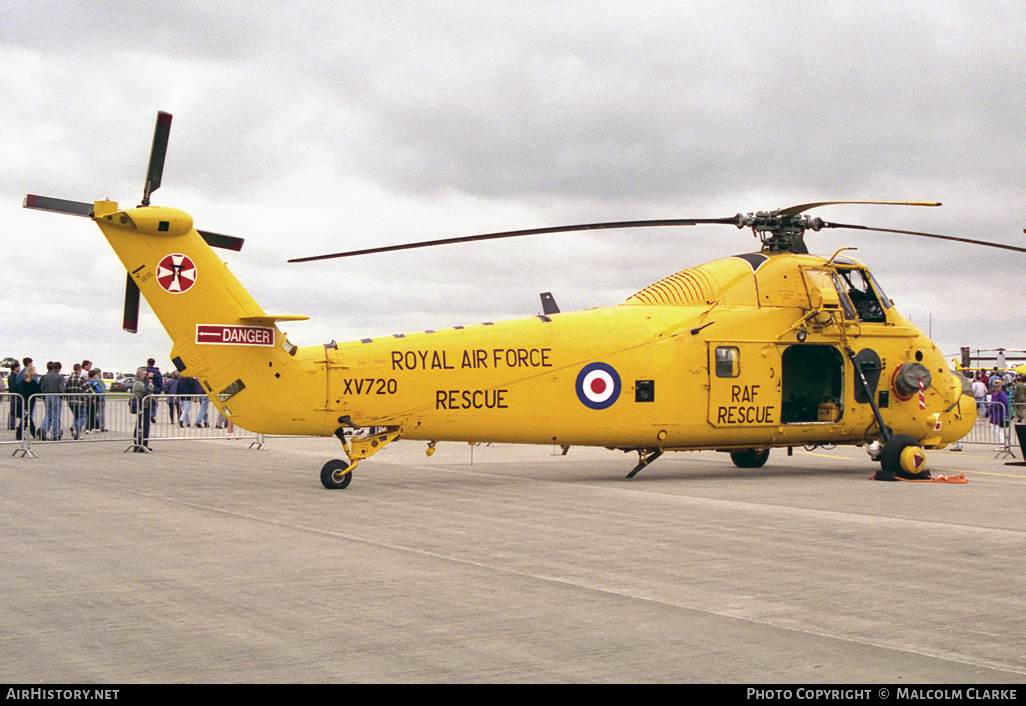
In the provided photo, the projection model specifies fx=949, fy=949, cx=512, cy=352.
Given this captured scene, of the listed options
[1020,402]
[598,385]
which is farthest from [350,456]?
[1020,402]

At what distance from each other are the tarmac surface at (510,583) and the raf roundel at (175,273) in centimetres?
289

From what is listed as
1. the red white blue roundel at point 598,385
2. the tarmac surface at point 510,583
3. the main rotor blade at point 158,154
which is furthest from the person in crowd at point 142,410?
the red white blue roundel at point 598,385

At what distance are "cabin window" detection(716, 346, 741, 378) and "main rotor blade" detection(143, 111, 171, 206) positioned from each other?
9042mm

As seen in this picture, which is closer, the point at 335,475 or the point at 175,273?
the point at 175,273

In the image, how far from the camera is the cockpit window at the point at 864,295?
17.0m

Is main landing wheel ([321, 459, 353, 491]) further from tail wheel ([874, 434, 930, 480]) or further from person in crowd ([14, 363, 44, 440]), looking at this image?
person in crowd ([14, 363, 44, 440])

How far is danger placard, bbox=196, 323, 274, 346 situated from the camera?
43.4ft

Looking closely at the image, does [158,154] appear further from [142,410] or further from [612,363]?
[142,410]

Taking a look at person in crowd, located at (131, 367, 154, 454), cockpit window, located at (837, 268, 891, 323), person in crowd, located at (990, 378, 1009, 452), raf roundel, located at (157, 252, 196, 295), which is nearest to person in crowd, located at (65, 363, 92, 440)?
person in crowd, located at (131, 367, 154, 454)

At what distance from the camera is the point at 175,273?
13141 mm

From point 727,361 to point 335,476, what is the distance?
669 cm

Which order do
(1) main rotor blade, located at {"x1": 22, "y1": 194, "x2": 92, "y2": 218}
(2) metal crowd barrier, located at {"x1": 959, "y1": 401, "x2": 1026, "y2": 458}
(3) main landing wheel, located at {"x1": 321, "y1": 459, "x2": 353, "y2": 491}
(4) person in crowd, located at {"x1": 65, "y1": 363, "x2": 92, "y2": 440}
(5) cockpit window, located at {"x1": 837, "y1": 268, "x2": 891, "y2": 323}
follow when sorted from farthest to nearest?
(4) person in crowd, located at {"x1": 65, "y1": 363, "x2": 92, "y2": 440} → (2) metal crowd barrier, located at {"x1": 959, "y1": 401, "x2": 1026, "y2": 458} → (5) cockpit window, located at {"x1": 837, "y1": 268, "x2": 891, "y2": 323} → (3) main landing wheel, located at {"x1": 321, "y1": 459, "x2": 353, "y2": 491} → (1) main rotor blade, located at {"x1": 22, "y1": 194, "x2": 92, "y2": 218}

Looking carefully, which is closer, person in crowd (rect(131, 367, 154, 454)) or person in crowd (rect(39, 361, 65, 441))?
person in crowd (rect(131, 367, 154, 454))
